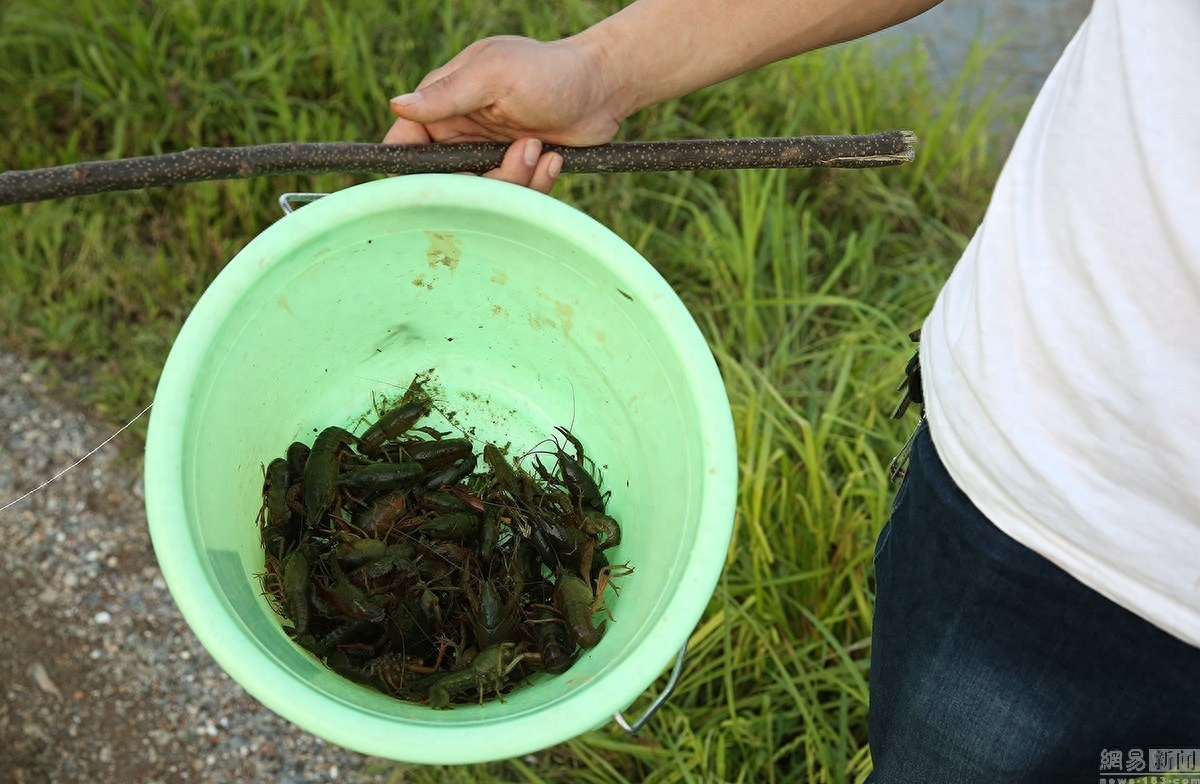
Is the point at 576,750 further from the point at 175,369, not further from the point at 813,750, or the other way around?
the point at 175,369

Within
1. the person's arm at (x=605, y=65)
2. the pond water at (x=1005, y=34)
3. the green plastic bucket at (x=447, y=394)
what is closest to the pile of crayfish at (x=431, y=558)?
the green plastic bucket at (x=447, y=394)

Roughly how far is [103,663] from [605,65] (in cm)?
204

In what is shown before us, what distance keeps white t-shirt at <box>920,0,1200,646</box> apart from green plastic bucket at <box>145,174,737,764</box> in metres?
0.42

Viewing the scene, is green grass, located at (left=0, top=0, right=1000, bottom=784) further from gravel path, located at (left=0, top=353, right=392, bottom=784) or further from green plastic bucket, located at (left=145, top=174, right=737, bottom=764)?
green plastic bucket, located at (left=145, top=174, right=737, bottom=764)

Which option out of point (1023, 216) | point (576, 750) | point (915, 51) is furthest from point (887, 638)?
point (915, 51)

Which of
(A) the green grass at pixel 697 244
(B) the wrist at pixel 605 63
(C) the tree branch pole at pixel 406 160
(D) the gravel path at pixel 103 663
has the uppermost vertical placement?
(B) the wrist at pixel 605 63

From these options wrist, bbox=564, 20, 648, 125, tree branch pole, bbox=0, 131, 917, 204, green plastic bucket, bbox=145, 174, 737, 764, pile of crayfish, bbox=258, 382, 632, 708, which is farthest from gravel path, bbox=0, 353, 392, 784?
wrist, bbox=564, 20, 648, 125

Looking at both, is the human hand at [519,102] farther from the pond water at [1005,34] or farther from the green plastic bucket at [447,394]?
the pond water at [1005,34]

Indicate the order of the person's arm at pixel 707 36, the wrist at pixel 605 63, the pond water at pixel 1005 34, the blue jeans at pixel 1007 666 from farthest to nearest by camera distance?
1. the pond water at pixel 1005 34
2. the wrist at pixel 605 63
3. the person's arm at pixel 707 36
4. the blue jeans at pixel 1007 666

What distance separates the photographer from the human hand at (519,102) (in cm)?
174

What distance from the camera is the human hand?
5.71 feet

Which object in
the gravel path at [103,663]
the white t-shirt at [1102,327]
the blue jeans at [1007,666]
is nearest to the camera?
the white t-shirt at [1102,327]

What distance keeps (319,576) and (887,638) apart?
1.13 m

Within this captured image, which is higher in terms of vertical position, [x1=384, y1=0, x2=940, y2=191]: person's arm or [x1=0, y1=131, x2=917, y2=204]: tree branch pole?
[x1=384, y1=0, x2=940, y2=191]: person's arm
